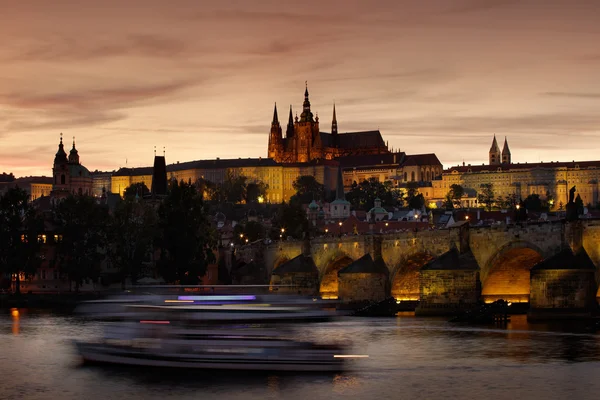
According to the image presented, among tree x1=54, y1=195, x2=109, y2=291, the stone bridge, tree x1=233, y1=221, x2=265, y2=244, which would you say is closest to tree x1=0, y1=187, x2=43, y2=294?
tree x1=54, y1=195, x2=109, y2=291

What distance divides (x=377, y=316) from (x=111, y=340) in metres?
33.0

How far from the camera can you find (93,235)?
369 feet

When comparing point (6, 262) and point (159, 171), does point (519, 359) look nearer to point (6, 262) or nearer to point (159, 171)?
point (6, 262)

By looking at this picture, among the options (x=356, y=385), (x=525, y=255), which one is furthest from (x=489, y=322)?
(x=356, y=385)

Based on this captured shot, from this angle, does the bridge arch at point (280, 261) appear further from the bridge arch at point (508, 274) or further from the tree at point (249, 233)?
the tree at point (249, 233)

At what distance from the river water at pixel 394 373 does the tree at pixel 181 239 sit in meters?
32.7

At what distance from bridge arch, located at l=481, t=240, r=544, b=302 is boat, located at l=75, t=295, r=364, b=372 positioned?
77.5 feet

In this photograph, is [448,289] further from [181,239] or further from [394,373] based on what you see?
[181,239]

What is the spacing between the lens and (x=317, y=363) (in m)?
47.2

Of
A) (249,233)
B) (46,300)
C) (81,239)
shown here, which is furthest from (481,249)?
(249,233)

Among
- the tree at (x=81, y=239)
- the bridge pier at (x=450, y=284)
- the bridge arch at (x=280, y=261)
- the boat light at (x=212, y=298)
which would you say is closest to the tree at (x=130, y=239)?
the tree at (x=81, y=239)

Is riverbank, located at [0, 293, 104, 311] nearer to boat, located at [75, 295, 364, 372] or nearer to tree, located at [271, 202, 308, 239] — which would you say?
tree, located at [271, 202, 308, 239]

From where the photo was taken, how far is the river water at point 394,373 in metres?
43.9

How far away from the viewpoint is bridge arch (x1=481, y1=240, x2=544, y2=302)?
7075cm
